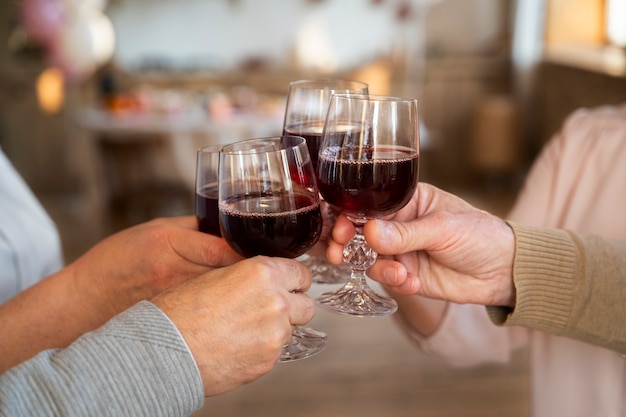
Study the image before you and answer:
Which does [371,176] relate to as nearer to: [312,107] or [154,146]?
[312,107]

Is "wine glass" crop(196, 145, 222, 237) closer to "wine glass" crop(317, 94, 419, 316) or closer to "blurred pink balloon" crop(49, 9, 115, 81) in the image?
"wine glass" crop(317, 94, 419, 316)

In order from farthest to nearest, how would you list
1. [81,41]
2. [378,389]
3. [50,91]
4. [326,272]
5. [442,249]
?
[50,91] < [81,41] < [378,389] < [326,272] < [442,249]

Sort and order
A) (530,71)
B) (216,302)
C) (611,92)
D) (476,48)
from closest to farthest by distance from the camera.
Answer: (216,302) → (611,92) → (530,71) → (476,48)

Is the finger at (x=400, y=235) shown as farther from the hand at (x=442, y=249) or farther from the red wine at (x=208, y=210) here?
the red wine at (x=208, y=210)

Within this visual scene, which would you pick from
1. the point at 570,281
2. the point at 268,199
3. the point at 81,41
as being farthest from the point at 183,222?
the point at 81,41

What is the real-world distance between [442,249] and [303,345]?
0.92 feet

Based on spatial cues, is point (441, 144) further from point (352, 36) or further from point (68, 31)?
point (68, 31)

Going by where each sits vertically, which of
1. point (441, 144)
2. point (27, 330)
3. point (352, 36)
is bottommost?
point (441, 144)

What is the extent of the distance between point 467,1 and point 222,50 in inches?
105

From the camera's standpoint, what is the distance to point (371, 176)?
1.00 metres

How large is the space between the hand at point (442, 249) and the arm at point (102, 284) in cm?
27

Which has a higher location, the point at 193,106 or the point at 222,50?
the point at 222,50

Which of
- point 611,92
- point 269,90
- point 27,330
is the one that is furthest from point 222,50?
point 27,330

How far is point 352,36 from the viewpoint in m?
6.98
